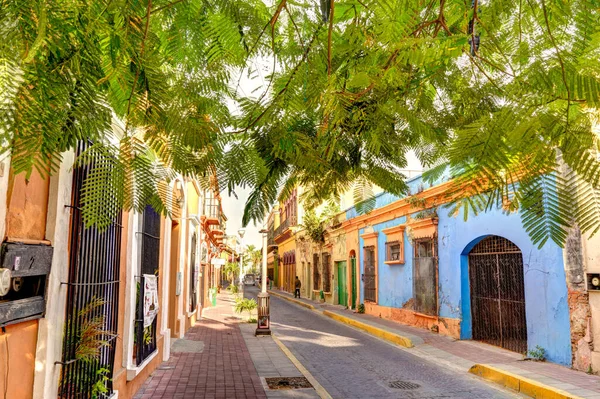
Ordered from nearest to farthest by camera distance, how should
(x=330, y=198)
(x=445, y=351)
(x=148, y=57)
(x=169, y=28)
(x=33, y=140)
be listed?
(x=33, y=140)
(x=148, y=57)
(x=169, y=28)
(x=330, y=198)
(x=445, y=351)

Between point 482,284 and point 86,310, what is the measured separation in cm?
943

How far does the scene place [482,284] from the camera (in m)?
11.2

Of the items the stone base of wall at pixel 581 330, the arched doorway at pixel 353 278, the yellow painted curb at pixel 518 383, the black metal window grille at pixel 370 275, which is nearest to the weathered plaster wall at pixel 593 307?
the stone base of wall at pixel 581 330

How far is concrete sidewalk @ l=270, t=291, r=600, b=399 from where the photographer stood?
6.62 m

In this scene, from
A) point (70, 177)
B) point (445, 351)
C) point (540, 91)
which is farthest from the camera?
point (445, 351)

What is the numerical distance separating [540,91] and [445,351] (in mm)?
9804

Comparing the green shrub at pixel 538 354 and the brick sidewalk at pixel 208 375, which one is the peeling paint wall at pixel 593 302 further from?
the brick sidewalk at pixel 208 375

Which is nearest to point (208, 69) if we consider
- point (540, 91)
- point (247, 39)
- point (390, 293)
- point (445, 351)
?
point (247, 39)

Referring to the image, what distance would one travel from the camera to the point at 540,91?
4.80 ft

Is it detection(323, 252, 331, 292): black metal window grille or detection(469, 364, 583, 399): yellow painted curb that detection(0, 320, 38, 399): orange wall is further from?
detection(323, 252, 331, 292): black metal window grille

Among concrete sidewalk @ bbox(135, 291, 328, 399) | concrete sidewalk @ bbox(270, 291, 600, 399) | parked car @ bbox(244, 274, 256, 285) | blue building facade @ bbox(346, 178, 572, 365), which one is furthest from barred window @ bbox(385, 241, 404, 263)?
parked car @ bbox(244, 274, 256, 285)

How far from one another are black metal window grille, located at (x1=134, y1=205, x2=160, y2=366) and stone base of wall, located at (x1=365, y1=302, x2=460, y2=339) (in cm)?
747

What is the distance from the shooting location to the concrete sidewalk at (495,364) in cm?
662

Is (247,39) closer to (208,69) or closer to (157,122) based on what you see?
(208,69)
